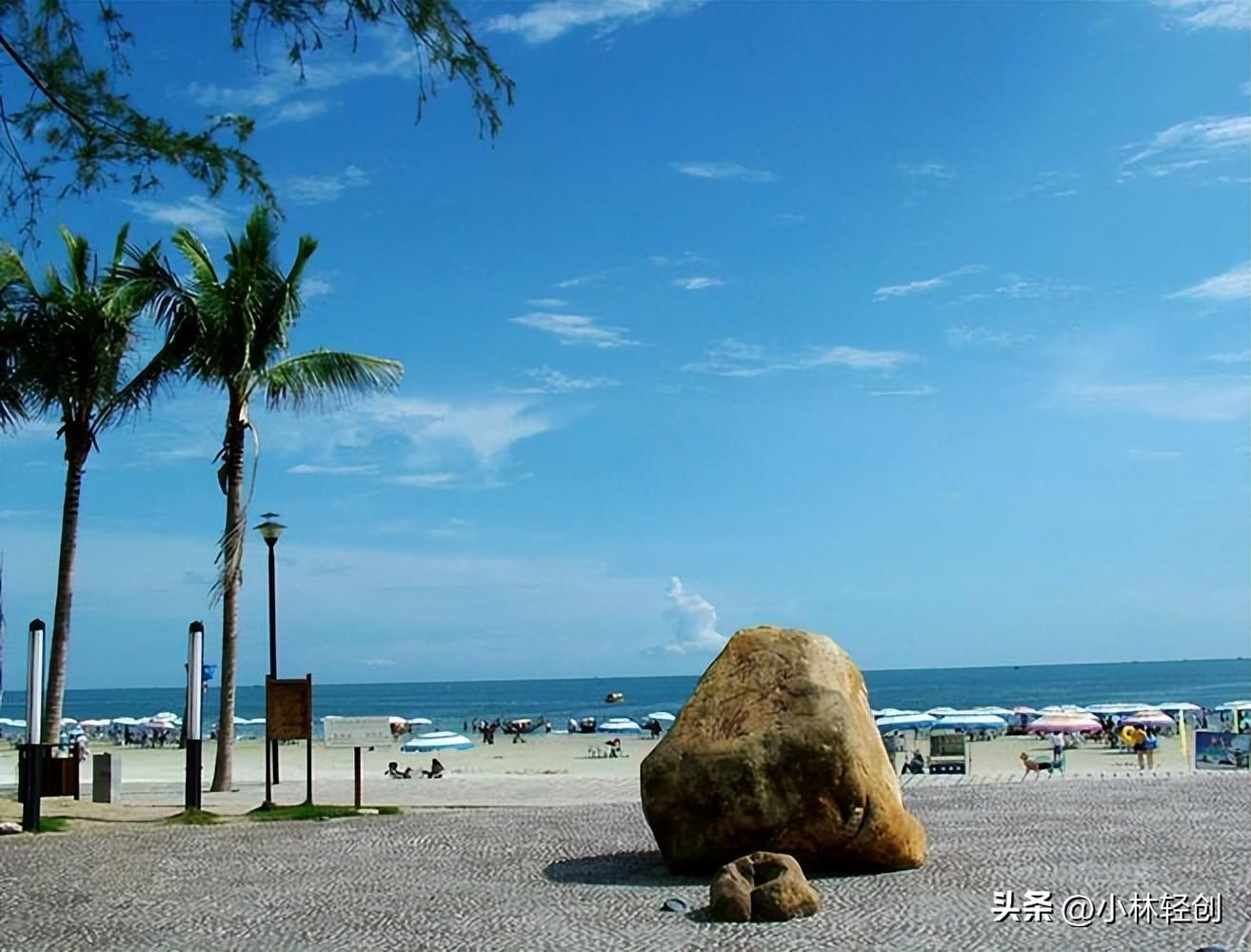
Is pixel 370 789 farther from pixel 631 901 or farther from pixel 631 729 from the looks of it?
pixel 631 729

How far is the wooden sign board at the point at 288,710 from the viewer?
1738 cm

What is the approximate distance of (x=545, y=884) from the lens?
11.2 meters

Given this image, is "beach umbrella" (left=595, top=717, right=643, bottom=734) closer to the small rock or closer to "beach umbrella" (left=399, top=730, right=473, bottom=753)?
"beach umbrella" (left=399, top=730, right=473, bottom=753)

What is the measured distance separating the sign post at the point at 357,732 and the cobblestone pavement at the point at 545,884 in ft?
4.35

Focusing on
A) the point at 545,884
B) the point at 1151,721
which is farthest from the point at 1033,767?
the point at 1151,721

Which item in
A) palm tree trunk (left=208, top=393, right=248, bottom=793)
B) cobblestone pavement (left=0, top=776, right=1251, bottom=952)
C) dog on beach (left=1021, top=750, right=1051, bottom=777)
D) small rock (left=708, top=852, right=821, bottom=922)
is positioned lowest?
dog on beach (left=1021, top=750, right=1051, bottom=777)

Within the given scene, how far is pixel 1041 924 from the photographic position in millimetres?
9039

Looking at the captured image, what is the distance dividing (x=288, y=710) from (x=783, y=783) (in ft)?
28.8

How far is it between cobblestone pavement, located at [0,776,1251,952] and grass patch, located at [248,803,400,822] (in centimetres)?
67

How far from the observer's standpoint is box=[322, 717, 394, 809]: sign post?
17891 millimetres

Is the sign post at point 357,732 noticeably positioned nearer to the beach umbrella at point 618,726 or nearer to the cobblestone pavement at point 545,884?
the cobblestone pavement at point 545,884

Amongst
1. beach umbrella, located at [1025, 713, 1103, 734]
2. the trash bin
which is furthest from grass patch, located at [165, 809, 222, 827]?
beach umbrella, located at [1025, 713, 1103, 734]

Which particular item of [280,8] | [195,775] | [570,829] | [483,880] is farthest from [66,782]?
[280,8]

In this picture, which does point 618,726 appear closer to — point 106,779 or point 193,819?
point 106,779
